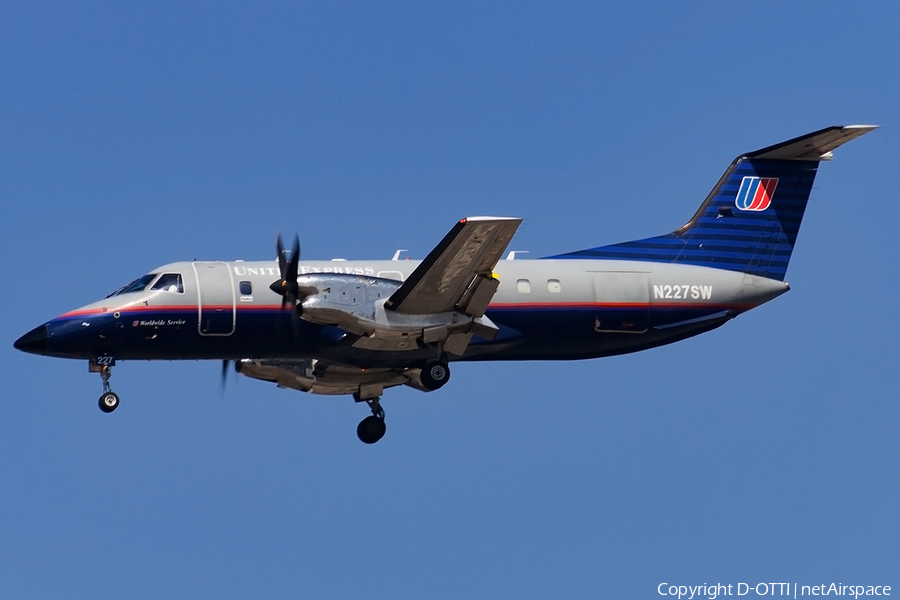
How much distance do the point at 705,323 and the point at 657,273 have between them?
1.52m

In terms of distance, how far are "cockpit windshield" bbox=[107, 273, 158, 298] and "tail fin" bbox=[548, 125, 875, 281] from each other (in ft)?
29.7

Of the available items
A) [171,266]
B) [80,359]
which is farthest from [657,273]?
[80,359]

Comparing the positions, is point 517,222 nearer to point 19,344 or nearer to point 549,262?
point 549,262

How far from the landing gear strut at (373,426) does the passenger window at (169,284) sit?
4.99 m

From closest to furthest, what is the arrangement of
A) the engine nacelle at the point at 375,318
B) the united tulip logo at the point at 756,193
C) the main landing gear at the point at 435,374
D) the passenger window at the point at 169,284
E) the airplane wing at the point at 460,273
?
1. the airplane wing at the point at 460,273
2. the engine nacelle at the point at 375,318
3. the passenger window at the point at 169,284
4. the main landing gear at the point at 435,374
5. the united tulip logo at the point at 756,193

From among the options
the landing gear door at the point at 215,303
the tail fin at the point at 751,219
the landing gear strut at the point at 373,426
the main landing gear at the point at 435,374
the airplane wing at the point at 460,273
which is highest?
the tail fin at the point at 751,219

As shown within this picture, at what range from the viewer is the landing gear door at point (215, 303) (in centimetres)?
2372

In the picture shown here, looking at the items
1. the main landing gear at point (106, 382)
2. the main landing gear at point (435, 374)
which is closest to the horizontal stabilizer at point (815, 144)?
the main landing gear at point (435, 374)

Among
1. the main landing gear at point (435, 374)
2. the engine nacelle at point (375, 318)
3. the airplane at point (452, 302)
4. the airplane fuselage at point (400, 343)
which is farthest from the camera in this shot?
the main landing gear at point (435, 374)

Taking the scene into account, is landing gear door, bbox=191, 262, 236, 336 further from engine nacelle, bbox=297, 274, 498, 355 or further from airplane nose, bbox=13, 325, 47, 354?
airplane nose, bbox=13, 325, 47, 354

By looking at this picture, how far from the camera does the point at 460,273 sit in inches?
902

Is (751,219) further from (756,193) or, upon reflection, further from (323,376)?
(323,376)

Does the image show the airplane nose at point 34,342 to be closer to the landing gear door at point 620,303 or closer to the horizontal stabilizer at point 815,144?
the landing gear door at point 620,303

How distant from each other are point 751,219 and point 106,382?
14.2m
